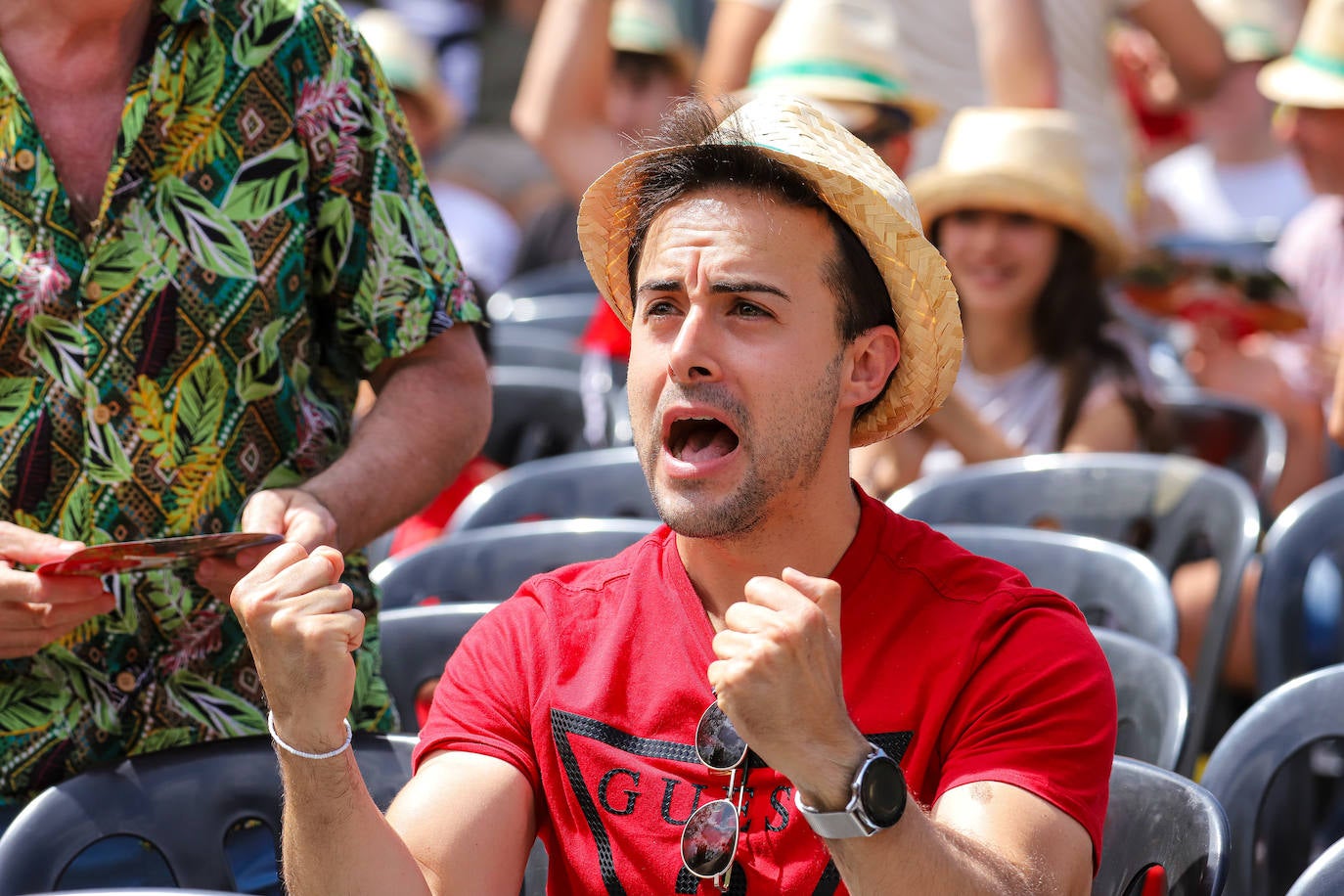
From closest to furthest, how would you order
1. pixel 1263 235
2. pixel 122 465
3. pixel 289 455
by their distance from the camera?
pixel 122 465 → pixel 289 455 → pixel 1263 235

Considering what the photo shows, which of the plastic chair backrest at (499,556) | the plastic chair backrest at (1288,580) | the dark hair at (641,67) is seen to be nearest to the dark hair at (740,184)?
the plastic chair backrest at (499,556)

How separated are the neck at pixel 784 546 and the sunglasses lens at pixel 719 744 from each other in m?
0.20

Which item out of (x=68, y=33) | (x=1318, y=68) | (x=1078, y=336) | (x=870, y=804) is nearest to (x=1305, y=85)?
(x=1318, y=68)

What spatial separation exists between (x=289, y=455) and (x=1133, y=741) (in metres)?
1.33

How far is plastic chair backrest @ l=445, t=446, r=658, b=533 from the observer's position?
357 cm

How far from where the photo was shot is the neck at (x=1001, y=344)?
412 cm

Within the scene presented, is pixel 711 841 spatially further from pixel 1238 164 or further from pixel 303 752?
pixel 1238 164

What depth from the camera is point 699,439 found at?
6.39ft

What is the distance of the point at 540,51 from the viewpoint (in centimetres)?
499

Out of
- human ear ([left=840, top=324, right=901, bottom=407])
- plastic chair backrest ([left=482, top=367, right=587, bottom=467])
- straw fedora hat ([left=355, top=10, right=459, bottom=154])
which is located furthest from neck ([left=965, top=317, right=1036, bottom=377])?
straw fedora hat ([left=355, top=10, right=459, bottom=154])

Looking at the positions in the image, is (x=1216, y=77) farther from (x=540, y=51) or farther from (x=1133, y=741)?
(x=1133, y=741)

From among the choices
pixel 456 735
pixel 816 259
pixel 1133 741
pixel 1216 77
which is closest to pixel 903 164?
pixel 1216 77

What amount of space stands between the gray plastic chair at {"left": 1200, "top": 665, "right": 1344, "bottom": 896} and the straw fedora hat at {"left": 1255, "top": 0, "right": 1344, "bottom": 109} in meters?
3.09

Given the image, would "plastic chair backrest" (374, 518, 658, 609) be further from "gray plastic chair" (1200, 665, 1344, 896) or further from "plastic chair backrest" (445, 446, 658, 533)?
"gray plastic chair" (1200, 665, 1344, 896)
